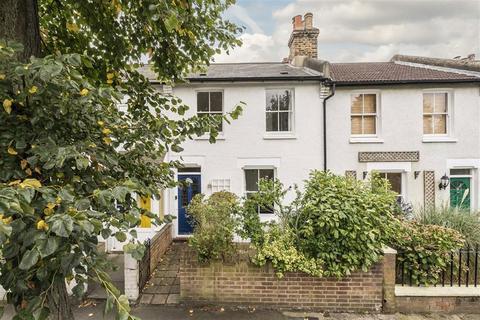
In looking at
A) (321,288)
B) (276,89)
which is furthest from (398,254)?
(276,89)

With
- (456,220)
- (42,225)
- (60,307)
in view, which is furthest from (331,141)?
(42,225)

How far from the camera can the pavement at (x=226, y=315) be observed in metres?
5.02

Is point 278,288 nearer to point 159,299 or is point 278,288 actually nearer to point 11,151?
point 159,299

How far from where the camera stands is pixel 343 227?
5.17 meters

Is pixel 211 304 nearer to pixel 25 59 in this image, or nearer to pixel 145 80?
pixel 145 80

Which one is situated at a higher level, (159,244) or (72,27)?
(72,27)

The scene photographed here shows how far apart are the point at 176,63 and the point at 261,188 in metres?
2.72

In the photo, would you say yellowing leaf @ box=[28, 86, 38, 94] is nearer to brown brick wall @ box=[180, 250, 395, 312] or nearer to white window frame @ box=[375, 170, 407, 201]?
brown brick wall @ box=[180, 250, 395, 312]

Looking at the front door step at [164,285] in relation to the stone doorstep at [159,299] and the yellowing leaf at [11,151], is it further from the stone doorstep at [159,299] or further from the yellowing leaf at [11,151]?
the yellowing leaf at [11,151]

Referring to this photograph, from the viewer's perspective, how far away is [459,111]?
10367 mm

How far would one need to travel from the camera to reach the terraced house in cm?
1034

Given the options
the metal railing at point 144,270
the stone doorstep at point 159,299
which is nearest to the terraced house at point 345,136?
the metal railing at point 144,270

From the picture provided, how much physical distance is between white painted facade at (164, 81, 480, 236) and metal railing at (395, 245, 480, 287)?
5034 mm

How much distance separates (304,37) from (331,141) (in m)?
5.62
